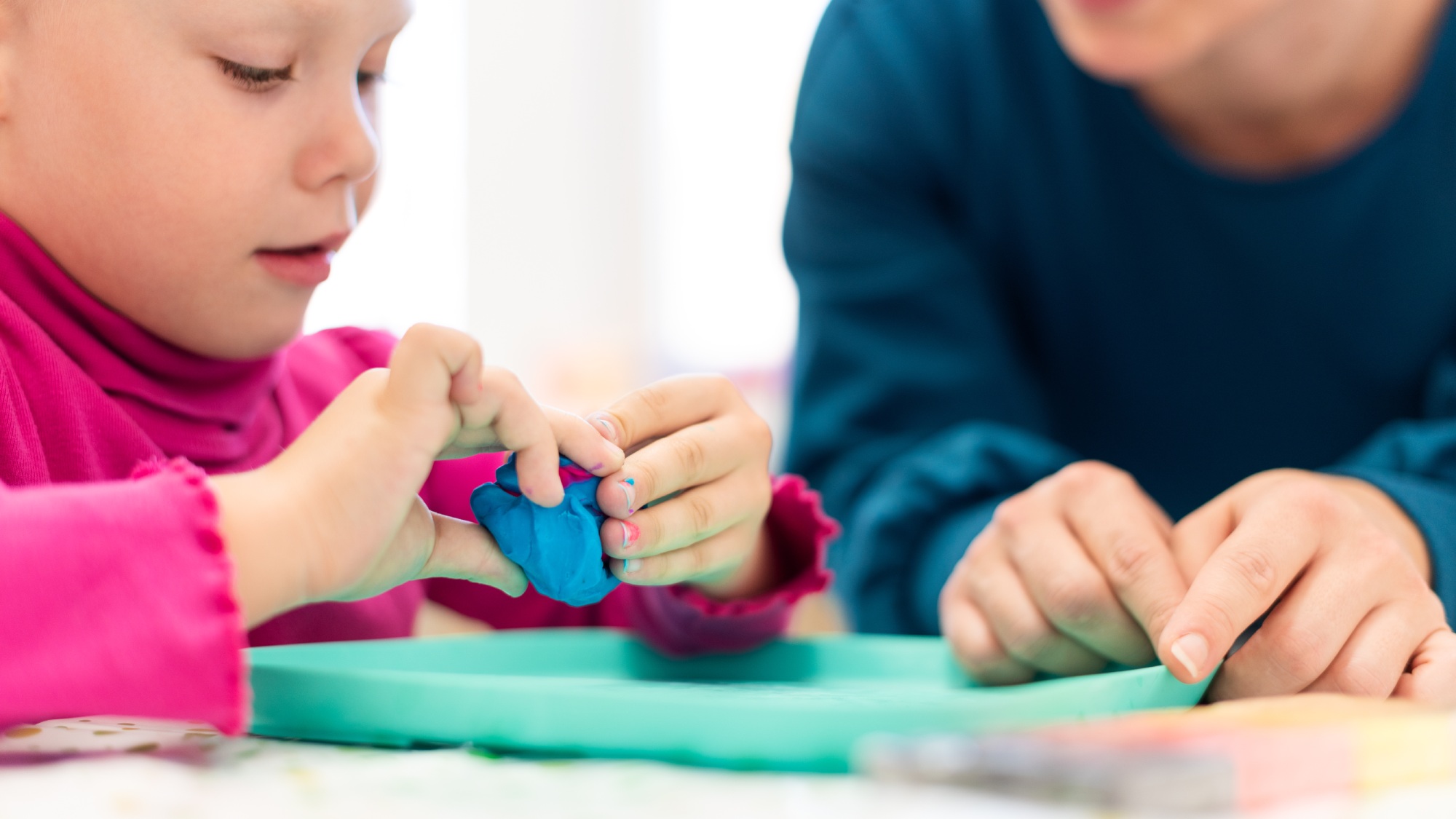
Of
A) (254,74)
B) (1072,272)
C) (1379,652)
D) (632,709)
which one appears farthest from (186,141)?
(1072,272)

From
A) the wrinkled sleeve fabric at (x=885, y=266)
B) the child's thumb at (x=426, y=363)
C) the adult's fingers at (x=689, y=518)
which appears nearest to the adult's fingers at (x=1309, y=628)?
the adult's fingers at (x=689, y=518)

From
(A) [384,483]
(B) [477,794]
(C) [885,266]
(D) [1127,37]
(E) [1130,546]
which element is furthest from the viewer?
(C) [885,266]

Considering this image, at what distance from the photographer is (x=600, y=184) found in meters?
3.61

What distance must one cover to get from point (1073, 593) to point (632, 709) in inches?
11.2

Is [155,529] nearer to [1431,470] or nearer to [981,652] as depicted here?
[981,652]

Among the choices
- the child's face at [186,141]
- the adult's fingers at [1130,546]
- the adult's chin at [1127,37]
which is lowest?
the adult's fingers at [1130,546]

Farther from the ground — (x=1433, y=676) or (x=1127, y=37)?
(x=1127, y=37)

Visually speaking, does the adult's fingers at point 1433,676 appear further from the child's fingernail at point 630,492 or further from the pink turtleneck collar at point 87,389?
the pink turtleneck collar at point 87,389

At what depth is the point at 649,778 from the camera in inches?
16.0

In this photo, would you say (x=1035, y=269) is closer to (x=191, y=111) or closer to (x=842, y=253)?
(x=842, y=253)

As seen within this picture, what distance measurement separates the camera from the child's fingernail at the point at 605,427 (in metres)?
0.62

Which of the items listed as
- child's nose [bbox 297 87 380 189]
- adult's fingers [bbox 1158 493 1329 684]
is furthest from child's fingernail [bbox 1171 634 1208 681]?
child's nose [bbox 297 87 380 189]

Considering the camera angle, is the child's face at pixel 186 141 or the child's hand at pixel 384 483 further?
the child's face at pixel 186 141

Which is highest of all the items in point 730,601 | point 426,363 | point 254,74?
point 254,74
